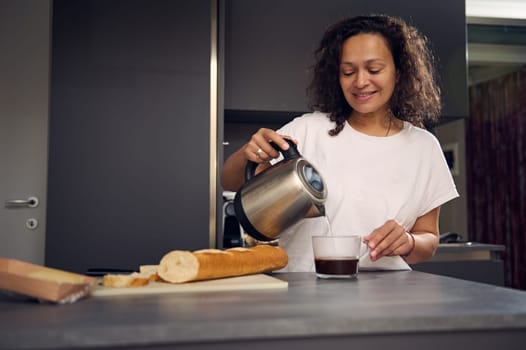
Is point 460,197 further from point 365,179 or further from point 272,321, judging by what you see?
point 272,321

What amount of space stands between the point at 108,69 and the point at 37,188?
81 cm

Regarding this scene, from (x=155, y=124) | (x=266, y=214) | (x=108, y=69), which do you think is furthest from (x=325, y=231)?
(x=108, y=69)

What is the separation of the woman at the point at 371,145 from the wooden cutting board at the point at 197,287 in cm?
49

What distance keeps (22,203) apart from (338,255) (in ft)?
7.12

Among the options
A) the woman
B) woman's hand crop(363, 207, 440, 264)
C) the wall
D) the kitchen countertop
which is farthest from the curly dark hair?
the wall

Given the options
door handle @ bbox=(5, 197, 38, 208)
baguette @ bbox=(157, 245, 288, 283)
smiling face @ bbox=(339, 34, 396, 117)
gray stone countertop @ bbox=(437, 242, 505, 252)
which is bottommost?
gray stone countertop @ bbox=(437, 242, 505, 252)

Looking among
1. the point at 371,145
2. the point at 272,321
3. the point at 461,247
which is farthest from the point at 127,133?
the point at 272,321

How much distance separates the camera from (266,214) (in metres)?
1.20

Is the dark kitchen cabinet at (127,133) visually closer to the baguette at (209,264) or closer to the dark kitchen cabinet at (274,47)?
the dark kitchen cabinet at (274,47)

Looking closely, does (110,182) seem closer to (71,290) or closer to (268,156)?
(268,156)

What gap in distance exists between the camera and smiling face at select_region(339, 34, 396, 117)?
1.52 m

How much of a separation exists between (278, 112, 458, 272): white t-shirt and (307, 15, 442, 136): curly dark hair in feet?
0.14

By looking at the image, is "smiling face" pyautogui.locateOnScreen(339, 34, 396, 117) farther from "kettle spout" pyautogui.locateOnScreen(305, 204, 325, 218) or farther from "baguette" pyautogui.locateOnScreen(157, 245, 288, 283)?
"baguette" pyautogui.locateOnScreen(157, 245, 288, 283)

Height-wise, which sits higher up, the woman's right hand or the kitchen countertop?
the woman's right hand
